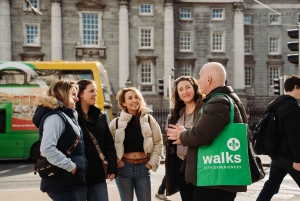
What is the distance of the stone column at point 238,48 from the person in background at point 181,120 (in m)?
38.5

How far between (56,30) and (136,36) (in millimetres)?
7242

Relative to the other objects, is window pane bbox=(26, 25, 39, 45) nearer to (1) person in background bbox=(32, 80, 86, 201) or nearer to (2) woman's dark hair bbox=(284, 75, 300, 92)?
(2) woman's dark hair bbox=(284, 75, 300, 92)

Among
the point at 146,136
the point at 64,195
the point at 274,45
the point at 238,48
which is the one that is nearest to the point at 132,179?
the point at 146,136

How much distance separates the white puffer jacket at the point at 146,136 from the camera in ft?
19.4

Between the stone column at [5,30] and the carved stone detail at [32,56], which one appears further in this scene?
the carved stone detail at [32,56]

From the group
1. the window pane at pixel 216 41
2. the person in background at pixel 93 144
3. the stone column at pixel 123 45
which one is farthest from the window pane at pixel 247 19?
the person in background at pixel 93 144

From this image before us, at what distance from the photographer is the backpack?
20.7 ft

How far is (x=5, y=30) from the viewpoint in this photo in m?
39.3

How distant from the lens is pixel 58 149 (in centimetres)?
471

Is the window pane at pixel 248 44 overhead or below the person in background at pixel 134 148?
overhead

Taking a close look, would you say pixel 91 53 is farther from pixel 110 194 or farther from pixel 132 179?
pixel 132 179

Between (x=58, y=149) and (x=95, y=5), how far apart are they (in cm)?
3789

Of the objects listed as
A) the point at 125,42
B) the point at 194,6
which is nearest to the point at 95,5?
the point at 125,42

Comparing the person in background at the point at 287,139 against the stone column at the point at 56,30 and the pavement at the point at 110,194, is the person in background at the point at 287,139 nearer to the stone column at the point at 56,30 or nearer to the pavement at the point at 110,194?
the pavement at the point at 110,194
